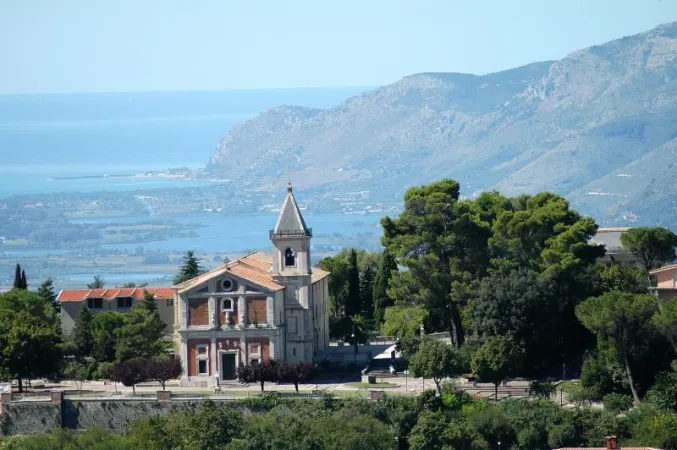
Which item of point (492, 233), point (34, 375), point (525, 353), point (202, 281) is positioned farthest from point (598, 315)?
point (34, 375)

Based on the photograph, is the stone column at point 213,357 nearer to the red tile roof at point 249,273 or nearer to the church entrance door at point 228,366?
the church entrance door at point 228,366

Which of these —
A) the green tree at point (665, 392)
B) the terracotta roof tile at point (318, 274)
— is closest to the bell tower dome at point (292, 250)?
the terracotta roof tile at point (318, 274)

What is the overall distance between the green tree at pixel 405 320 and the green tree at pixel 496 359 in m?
5.88

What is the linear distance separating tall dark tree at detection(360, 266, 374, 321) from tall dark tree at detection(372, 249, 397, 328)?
4.75ft

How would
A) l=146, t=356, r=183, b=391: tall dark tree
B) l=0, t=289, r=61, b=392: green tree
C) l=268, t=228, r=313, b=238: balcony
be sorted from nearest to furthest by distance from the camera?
l=146, t=356, r=183, b=391: tall dark tree
l=0, t=289, r=61, b=392: green tree
l=268, t=228, r=313, b=238: balcony

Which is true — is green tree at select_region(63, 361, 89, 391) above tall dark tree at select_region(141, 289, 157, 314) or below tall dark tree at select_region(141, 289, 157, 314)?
below

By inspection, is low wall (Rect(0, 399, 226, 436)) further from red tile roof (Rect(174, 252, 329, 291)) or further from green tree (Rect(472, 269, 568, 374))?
green tree (Rect(472, 269, 568, 374))

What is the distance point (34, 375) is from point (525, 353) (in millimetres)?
16787

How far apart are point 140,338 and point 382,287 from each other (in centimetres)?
1259

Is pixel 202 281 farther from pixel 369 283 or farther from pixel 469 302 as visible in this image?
pixel 369 283

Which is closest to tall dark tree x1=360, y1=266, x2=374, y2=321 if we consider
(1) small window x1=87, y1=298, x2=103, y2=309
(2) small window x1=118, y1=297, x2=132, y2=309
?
(2) small window x1=118, y1=297, x2=132, y2=309

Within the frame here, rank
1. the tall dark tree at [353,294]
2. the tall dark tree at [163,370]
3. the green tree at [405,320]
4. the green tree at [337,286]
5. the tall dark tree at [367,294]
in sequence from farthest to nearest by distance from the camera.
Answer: the green tree at [337,286] < the tall dark tree at [367,294] < the tall dark tree at [353,294] < the green tree at [405,320] < the tall dark tree at [163,370]

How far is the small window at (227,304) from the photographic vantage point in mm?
67125

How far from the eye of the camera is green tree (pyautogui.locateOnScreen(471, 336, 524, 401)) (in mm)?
63094
